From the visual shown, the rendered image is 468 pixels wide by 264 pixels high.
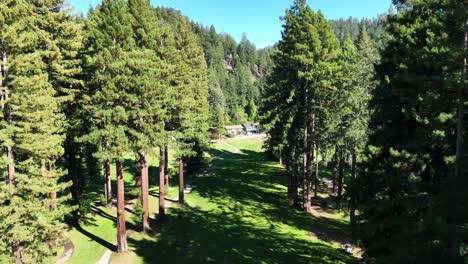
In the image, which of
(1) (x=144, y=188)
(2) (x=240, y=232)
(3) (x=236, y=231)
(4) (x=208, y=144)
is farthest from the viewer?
(4) (x=208, y=144)

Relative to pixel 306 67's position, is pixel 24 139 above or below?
below

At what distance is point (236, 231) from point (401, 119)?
14373 mm

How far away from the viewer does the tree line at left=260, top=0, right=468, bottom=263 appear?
941cm

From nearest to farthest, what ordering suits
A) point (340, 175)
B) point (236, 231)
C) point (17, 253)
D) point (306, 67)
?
point (17, 253) → point (236, 231) → point (306, 67) → point (340, 175)

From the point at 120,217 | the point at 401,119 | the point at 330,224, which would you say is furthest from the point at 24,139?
the point at 330,224

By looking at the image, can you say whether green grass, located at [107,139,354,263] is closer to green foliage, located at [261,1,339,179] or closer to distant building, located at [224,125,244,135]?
green foliage, located at [261,1,339,179]

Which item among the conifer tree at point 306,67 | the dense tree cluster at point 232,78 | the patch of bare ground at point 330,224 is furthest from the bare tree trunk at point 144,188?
the dense tree cluster at point 232,78

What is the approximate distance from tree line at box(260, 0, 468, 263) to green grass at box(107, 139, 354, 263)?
432 centimetres

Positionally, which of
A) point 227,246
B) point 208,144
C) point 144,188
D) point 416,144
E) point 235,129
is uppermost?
point 416,144

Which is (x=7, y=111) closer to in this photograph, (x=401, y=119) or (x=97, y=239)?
(x=97, y=239)

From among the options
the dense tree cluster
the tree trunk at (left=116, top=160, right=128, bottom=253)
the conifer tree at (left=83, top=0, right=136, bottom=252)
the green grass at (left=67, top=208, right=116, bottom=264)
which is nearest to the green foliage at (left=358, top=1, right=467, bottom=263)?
the conifer tree at (left=83, top=0, right=136, bottom=252)

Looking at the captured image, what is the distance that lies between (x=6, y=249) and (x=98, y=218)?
1193 cm

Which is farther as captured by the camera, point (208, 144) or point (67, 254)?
point (208, 144)

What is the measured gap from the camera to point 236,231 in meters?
24.3
